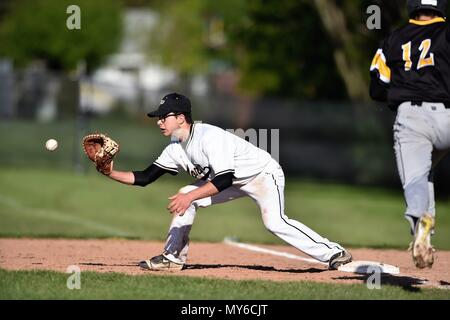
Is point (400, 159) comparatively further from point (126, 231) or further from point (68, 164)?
point (68, 164)

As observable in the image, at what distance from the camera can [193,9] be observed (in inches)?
1812

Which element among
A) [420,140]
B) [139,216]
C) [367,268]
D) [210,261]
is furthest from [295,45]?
[420,140]

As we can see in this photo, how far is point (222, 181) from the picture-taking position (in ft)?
24.5

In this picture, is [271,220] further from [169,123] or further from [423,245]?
[423,245]

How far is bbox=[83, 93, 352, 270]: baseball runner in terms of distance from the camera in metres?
7.74

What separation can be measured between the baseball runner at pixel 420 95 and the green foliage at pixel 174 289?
0.67 meters

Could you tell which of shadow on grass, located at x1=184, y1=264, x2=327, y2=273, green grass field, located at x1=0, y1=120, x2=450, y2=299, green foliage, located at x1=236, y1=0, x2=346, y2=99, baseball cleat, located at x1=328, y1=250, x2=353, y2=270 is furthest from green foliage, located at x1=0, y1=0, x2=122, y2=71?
baseball cleat, located at x1=328, y1=250, x2=353, y2=270

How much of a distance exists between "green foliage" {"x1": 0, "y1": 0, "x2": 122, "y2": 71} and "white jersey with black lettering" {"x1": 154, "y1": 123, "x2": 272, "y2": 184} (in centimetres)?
3663

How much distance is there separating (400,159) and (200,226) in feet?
30.5

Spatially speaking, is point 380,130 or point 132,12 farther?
point 132,12

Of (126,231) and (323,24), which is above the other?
(323,24)

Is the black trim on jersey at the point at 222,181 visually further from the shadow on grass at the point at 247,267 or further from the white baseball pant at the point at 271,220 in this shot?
the shadow on grass at the point at 247,267
